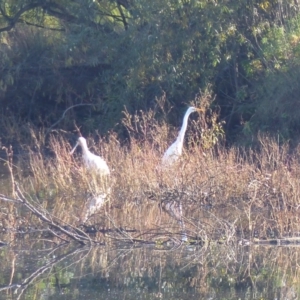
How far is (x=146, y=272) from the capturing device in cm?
686

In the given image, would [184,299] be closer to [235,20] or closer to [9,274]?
[9,274]

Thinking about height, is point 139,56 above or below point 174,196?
above

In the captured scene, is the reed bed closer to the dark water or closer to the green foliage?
the dark water

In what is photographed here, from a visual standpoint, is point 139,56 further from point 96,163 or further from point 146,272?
Result: point 146,272

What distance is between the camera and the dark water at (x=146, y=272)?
20.1 ft

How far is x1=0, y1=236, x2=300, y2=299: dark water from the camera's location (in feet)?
20.1

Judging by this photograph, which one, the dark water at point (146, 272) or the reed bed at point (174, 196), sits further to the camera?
the reed bed at point (174, 196)

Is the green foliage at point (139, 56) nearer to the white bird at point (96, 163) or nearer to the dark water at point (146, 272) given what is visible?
the white bird at point (96, 163)

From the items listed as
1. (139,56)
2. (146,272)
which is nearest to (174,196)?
Answer: (146,272)

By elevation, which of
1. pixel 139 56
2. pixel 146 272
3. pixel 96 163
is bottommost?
pixel 96 163

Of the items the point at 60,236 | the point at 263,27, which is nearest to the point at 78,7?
the point at 263,27

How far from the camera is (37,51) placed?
1942 cm

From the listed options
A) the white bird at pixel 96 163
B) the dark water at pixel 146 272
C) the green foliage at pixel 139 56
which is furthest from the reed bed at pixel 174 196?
the green foliage at pixel 139 56

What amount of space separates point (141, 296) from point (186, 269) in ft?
3.34
